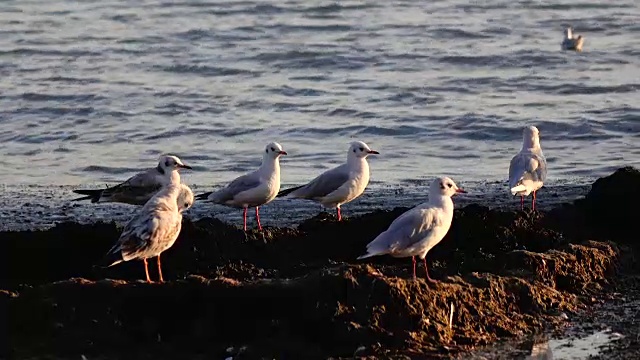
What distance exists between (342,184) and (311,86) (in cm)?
984

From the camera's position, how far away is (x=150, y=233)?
9.78 metres

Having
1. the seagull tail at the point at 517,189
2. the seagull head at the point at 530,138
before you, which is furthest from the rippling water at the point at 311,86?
the seagull tail at the point at 517,189

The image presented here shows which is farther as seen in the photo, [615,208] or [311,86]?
[311,86]

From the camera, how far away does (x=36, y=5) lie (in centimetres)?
2975

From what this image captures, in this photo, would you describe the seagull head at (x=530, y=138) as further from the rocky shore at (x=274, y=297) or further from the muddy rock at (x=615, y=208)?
the rocky shore at (x=274, y=297)

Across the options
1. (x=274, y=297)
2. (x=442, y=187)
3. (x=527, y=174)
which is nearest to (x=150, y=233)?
(x=274, y=297)

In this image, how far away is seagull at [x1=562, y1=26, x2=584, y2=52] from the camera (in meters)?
24.2

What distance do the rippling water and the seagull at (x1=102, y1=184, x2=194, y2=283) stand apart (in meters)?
5.43

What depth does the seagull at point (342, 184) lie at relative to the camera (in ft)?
41.0

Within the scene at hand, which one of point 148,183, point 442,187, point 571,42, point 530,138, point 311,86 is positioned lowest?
point 311,86

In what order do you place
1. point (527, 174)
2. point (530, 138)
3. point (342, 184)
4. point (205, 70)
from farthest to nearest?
point (205, 70) → point (530, 138) → point (527, 174) → point (342, 184)

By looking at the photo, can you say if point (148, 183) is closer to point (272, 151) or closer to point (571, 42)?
point (272, 151)

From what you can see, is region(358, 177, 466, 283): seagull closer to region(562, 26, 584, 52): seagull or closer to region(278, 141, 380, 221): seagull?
region(278, 141, 380, 221): seagull

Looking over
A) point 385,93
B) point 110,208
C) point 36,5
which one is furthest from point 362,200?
point 36,5
